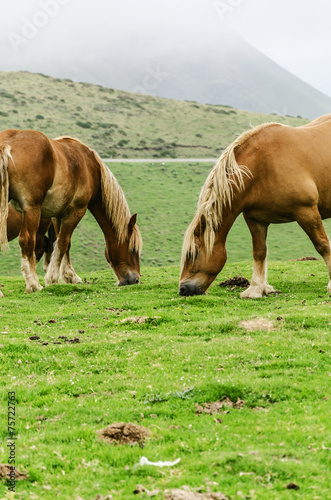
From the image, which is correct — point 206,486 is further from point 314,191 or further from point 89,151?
point 89,151

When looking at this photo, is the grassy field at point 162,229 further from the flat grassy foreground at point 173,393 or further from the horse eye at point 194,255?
the flat grassy foreground at point 173,393

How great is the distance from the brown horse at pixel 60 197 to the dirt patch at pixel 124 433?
21.4 feet

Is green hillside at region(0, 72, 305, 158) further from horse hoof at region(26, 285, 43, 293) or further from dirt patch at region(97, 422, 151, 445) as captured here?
dirt patch at region(97, 422, 151, 445)

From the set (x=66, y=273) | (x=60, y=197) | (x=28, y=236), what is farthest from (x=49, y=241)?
(x=28, y=236)

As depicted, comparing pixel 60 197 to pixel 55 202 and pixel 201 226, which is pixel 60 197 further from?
pixel 201 226

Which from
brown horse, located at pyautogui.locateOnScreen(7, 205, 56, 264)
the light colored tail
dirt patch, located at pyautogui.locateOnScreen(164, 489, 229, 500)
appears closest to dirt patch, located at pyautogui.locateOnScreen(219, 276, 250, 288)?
the light colored tail

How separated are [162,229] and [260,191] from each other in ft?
69.7

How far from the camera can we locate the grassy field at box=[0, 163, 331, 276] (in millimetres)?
26281

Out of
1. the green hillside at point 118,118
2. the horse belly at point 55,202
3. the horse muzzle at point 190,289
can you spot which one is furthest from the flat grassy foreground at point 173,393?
the green hillside at point 118,118

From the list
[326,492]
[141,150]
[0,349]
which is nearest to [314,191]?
[0,349]

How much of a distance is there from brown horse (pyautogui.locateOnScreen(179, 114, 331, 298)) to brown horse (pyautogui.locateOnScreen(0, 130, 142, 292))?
3.01m

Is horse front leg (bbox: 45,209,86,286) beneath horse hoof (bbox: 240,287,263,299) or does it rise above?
above

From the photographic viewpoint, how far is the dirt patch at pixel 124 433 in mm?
4328

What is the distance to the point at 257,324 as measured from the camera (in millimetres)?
7699
